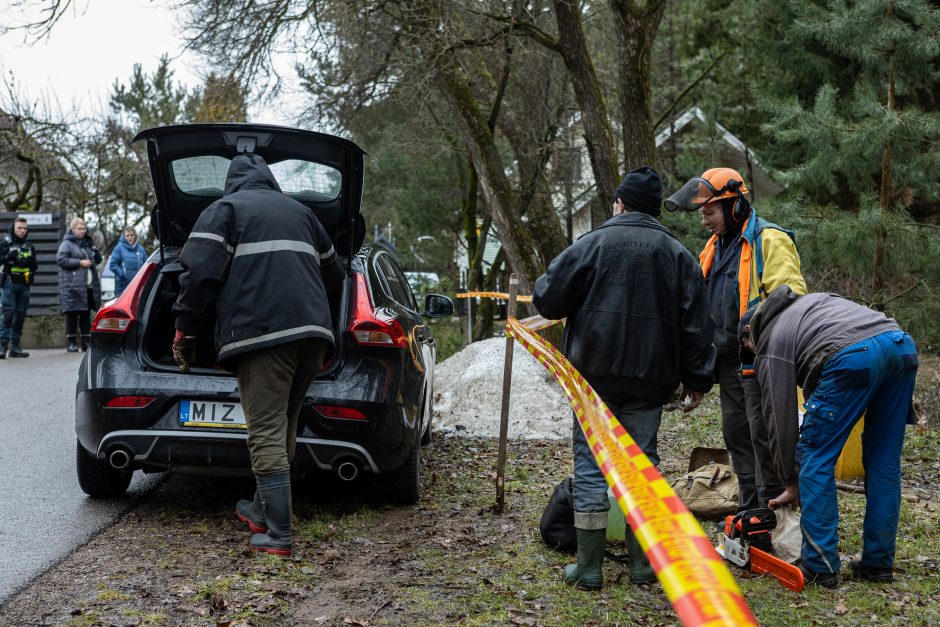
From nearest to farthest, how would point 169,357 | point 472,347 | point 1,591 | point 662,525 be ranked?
1. point 662,525
2. point 1,591
3. point 169,357
4. point 472,347

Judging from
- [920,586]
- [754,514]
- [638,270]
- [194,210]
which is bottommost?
[920,586]

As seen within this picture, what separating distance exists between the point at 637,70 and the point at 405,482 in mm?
5928

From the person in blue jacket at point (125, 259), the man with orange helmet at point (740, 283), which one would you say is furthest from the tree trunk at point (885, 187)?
the person in blue jacket at point (125, 259)

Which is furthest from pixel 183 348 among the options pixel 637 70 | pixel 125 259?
pixel 125 259

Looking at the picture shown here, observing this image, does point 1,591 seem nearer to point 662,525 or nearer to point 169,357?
point 169,357

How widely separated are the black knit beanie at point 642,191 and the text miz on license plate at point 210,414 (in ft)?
7.81

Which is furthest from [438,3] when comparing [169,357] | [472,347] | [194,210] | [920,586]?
[920,586]

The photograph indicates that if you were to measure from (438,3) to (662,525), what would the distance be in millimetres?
9955

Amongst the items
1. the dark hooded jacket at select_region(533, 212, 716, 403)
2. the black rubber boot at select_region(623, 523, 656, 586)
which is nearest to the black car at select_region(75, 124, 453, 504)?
the dark hooded jacket at select_region(533, 212, 716, 403)

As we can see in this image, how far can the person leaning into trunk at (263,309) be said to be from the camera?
181 inches

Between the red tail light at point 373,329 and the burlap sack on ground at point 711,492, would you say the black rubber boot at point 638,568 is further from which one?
the red tail light at point 373,329

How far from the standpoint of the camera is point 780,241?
4.82 meters

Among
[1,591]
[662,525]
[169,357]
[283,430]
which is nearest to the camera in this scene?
[662,525]

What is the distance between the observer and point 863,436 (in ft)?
14.4
